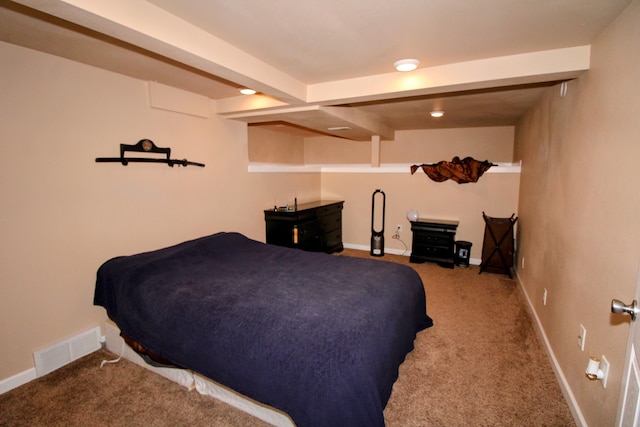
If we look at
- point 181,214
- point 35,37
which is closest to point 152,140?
point 181,214

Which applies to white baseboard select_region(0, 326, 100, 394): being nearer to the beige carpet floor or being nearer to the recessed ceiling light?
the beige carpet floor

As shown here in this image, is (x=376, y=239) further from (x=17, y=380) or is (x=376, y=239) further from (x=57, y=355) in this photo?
(x=17, y=380)

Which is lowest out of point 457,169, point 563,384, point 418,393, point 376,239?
point 418,393

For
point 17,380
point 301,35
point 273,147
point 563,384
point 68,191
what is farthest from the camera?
point 273,147

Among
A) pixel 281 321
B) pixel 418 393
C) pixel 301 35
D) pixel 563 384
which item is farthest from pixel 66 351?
pixel 563 384

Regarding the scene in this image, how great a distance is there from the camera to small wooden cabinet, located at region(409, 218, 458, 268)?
4.66 m

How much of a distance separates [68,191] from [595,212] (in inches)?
136

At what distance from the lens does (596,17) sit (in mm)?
1563

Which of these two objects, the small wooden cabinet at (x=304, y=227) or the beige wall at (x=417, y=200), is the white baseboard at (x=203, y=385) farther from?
the beige wall at (x=417, y=200)

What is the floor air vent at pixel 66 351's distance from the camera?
2229 mm

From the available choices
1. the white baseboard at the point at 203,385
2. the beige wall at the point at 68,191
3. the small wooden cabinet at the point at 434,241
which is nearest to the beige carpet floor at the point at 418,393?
the white baseboard at the point at 203,385

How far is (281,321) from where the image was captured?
5.75 feet

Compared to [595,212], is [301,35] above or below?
above

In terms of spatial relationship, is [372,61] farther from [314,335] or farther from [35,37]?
[35,37]
